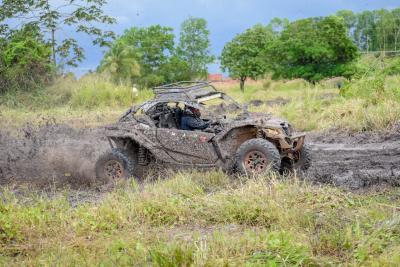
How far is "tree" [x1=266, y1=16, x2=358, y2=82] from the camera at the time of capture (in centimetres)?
5525

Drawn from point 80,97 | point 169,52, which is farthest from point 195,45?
point 80,97

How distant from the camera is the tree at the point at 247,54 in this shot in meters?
68.6

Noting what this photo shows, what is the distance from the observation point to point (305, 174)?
1134cm

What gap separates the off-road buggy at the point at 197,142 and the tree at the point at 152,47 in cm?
5753

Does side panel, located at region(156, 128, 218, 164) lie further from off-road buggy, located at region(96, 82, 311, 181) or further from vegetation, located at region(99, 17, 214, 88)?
vegetation, located at region(99, 17, 214, 88)

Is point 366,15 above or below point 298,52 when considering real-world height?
above

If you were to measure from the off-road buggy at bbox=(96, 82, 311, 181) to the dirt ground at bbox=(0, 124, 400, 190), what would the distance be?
0.62m

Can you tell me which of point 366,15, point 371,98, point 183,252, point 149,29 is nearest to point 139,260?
point 183,252

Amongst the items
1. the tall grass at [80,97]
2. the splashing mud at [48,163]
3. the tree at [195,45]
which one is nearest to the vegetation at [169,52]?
the tree at [195,45]

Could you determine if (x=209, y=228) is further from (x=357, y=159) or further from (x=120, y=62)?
(x=120, y=62)

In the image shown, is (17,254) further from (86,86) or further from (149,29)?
(149,29)

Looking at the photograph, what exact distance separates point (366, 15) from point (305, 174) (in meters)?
61.5

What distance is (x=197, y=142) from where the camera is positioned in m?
11.6

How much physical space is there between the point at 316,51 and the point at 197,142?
45144 millimetres
